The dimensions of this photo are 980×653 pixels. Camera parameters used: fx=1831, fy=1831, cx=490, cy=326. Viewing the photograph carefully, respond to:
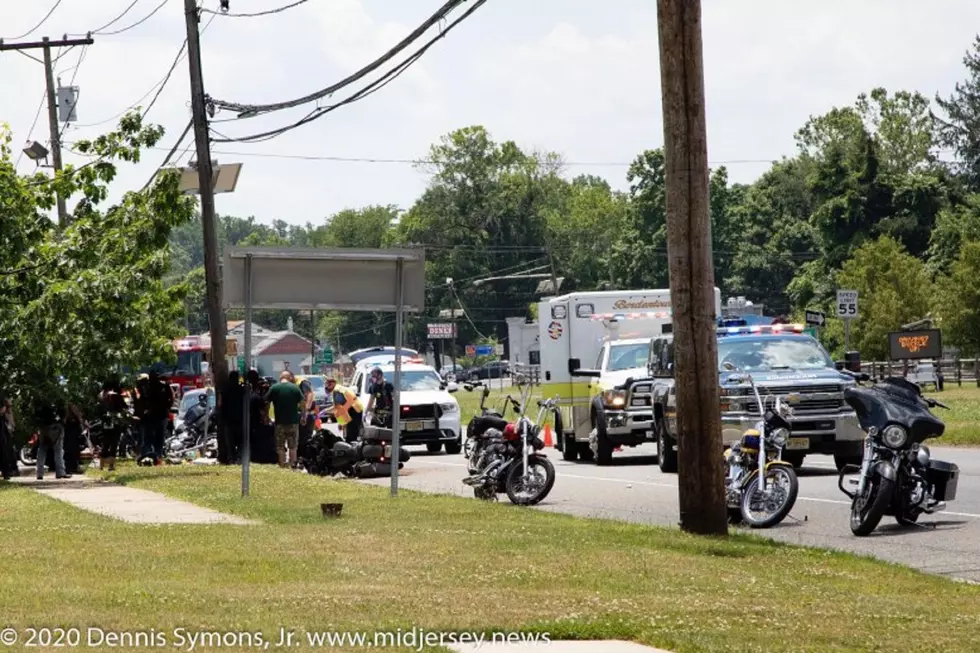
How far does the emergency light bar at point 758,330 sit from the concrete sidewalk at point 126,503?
8.67 meters

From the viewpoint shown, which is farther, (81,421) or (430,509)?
(81,421)

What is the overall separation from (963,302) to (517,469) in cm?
4623

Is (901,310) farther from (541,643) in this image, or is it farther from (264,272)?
(541,643)

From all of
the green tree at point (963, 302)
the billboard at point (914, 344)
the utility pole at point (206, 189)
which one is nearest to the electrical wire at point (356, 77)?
the utility pole at point (206, 189)

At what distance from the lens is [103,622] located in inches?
371

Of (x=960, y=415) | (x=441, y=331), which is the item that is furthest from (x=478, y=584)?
(x=441, y=331)

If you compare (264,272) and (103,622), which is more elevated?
(264,272)

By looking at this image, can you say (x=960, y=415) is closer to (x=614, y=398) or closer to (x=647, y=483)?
(x=614, y=398)

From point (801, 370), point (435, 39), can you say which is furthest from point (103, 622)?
point (801, 370)

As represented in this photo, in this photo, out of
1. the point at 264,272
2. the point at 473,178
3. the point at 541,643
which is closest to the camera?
the point at 541,643

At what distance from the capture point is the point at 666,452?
2667 cm

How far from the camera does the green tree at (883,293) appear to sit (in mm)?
68062

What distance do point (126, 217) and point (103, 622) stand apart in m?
18.1

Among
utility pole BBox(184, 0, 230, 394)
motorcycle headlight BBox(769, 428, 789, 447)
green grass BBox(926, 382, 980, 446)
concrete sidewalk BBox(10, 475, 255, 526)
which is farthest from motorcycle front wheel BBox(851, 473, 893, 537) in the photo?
utility pole BBox(184, 0, 230, 394)
